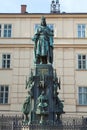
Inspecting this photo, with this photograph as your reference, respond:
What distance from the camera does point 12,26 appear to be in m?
37.4

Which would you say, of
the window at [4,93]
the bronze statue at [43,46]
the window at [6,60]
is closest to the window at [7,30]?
the window at [6,60]

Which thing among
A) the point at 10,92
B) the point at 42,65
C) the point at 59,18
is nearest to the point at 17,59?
the point at 10,92

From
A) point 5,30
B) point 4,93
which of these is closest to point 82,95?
point 4,93

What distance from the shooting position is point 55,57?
3628cm

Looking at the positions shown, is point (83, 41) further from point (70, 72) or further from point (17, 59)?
point (17, 59)

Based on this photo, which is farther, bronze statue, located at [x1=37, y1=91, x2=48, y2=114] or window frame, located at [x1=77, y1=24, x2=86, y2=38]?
window frame, located at [x1=77, y1=24, x2=86, y2=38]

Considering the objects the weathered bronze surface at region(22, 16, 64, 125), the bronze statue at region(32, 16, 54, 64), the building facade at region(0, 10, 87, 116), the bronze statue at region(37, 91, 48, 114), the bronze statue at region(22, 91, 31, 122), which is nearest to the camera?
the bronze statue at region(37, 91, 48, 114)

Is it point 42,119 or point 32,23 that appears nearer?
point 42,119

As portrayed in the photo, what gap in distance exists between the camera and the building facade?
35344 mm

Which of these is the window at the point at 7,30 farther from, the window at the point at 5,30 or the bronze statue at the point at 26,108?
the bronze statue at the point at 26,108

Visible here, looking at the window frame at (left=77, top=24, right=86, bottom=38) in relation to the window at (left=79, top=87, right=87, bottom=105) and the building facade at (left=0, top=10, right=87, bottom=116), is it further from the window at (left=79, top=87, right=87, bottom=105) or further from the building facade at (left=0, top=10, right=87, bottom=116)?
the window at (left=79, top=87, right=87, bottom=105)

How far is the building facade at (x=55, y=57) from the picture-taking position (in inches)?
1391

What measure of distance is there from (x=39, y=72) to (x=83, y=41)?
1818 cm

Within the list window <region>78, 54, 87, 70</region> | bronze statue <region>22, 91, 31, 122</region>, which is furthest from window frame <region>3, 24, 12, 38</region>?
bronze statue <region>22, 91, 31, 122</region>
